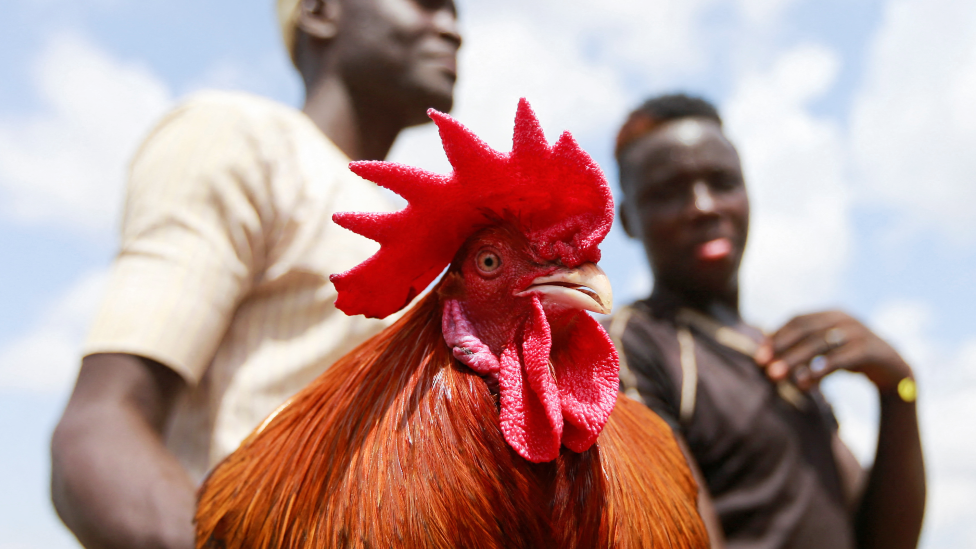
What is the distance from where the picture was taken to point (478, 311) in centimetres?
115

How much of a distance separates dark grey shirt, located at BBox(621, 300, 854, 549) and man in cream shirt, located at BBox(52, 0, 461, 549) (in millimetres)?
1128

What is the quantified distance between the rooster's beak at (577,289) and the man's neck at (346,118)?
3.69 feet

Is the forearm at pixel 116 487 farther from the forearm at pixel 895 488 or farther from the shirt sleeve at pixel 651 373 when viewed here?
the forearm at pixel 895 488

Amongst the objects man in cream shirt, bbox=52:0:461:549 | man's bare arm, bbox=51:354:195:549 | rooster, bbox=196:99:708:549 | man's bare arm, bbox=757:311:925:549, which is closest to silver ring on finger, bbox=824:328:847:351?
man's bare arm, bbox=757:311:925:549

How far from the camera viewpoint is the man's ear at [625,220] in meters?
2.82

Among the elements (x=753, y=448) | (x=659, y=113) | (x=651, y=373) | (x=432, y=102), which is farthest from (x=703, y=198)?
(x=432, y=102)

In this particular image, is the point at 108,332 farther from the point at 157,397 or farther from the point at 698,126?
the point at 698,126

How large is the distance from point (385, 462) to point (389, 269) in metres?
0.35

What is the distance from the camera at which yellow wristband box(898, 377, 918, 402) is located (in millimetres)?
2250

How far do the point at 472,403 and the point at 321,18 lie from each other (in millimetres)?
1590

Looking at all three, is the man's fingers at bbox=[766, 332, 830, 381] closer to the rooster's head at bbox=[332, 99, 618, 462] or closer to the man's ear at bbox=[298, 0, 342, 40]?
the rooster's head at bbox=[332, 99, 618, 462]

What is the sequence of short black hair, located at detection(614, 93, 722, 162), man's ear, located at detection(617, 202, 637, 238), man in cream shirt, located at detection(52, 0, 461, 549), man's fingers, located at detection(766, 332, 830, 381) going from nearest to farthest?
1. man in cream shirt, located at detection(52, 0, 461, 549)
2. man's fingers, located at detection(766, 332, 830, 381)
3. short black hair, located at detection(614, 93, 722, 162)
4. man's ear, located at detection(617, 202, 637, 238)

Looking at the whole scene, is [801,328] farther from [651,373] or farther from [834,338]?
[651,373]

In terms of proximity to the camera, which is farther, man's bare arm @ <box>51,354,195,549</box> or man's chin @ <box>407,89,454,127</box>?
man's chin @ <box>407,89,454,127</box>
